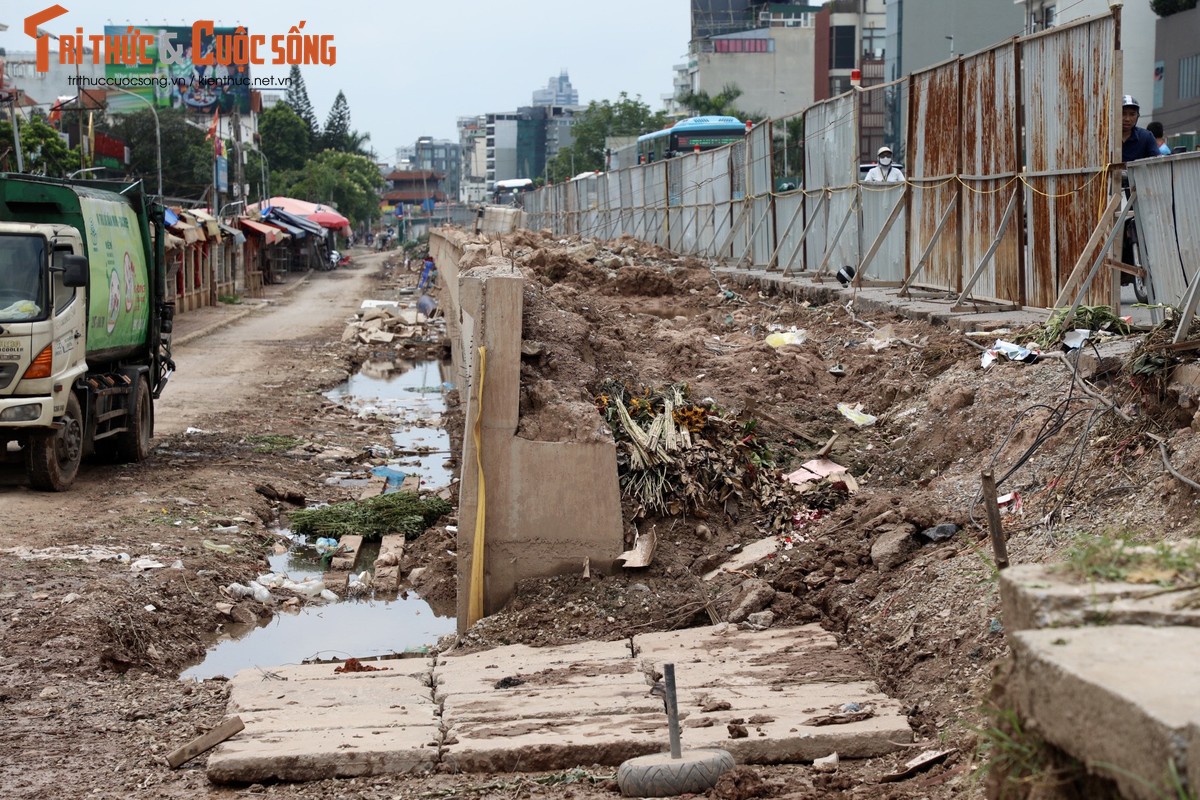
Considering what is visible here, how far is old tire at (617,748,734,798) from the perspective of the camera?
4.84 m

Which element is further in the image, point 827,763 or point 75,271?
point 75,271

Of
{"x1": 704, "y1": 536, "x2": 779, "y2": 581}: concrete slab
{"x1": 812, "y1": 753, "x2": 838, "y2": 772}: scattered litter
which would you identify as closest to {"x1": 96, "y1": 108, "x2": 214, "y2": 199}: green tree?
{"x1": 704, "y1": 536, "x2": 779, "y2": 581}: concrete slab

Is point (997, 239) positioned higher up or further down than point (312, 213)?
further down

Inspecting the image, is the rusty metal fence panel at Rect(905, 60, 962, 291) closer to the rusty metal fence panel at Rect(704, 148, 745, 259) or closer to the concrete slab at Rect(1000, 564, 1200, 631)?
the rusty metal fence panel at Rect(704, 148, 745, 259)

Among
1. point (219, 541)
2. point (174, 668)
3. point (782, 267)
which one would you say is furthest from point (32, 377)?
point (782, 267)

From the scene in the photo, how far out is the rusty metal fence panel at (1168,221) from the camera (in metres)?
8.58

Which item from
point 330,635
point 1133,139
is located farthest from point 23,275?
point 1133,139

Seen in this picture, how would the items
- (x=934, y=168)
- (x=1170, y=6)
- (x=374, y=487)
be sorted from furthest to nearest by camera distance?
(x=1170, y=6)
(x=934, y=168)
(x=374, y=487)

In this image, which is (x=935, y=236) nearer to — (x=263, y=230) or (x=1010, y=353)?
(x=1010, y=353)

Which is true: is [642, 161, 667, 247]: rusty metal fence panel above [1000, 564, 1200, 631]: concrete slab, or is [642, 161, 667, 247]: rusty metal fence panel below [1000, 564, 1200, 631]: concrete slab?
above

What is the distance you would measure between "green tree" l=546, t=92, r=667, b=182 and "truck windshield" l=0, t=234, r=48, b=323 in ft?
280

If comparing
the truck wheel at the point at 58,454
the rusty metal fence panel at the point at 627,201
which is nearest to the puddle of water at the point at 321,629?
the truck wheel at the point at 58,454

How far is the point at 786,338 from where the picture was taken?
44.9ft

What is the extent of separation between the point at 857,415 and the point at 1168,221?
9.22ft
